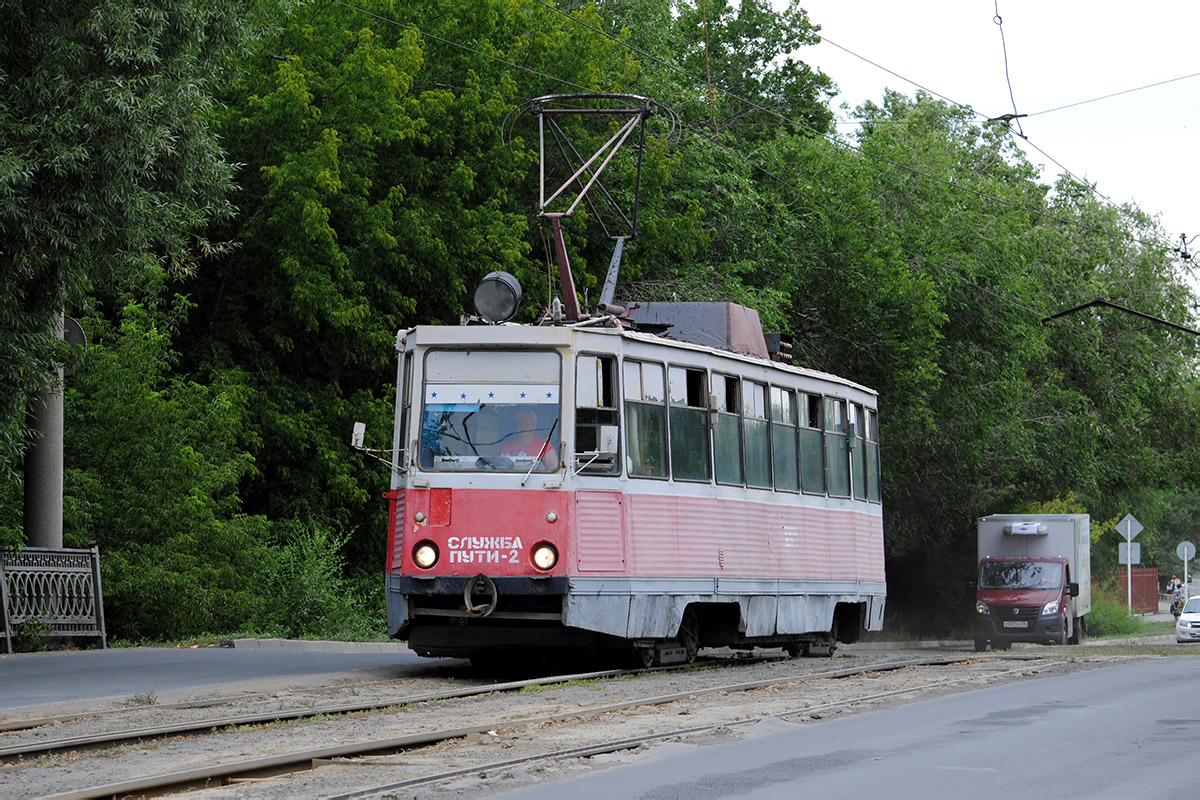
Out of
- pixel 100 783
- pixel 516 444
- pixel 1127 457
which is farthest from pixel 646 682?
pixel 1127 457

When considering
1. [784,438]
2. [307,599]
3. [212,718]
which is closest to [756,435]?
[784,438]

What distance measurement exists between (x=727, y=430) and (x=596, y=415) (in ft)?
8.46

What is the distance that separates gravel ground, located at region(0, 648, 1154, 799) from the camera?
29.7ft

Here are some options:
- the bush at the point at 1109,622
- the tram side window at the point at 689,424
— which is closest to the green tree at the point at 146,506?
the tram side window at the point at 689,424

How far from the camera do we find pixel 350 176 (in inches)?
1170

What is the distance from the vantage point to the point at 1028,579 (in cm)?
3944

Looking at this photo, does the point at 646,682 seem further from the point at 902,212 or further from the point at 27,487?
the point at 902,212

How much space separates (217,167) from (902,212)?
85.0ft

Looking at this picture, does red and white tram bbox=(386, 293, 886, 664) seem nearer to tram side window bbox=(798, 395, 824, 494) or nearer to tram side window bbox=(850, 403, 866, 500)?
tram side window bbox=(798, 395, 824, 494)

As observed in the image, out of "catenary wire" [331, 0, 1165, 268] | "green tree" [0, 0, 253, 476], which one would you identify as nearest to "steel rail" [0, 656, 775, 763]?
"green tree" [0, 0, 253, 476]

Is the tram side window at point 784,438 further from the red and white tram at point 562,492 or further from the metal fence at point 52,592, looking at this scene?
the metal fence at point 52,592

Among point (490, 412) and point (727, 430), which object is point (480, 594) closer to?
point (490, 412)

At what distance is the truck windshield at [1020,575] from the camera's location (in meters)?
39.3

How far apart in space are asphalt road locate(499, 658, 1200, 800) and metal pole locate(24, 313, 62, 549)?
12.6m
